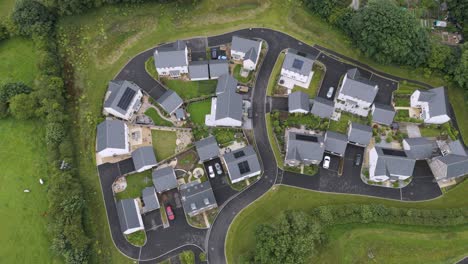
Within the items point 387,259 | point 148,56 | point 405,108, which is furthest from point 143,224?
point 405,108

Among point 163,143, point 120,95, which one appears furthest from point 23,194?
point 163,143

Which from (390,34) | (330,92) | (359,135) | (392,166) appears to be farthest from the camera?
(330,92)

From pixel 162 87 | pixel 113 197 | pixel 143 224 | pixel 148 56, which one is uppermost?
pixel 148 56

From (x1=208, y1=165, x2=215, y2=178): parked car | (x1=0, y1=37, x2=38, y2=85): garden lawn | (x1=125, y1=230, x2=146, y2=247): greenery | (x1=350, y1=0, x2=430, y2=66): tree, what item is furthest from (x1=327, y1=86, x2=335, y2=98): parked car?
(x1=0, y1=37, x2=38, y2=85): garden lawn

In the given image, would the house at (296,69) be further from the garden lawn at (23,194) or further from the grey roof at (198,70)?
the garden lawn at (23,194)

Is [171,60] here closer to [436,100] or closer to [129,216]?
[129,216]

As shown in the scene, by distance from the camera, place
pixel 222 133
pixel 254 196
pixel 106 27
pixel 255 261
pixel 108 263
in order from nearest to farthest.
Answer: pixel 255 261 → pixel 108 263 → pixel 254 196 → pixel 222 133 → pixel 106 27

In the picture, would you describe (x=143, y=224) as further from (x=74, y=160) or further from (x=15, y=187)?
(x=15, y=187)
